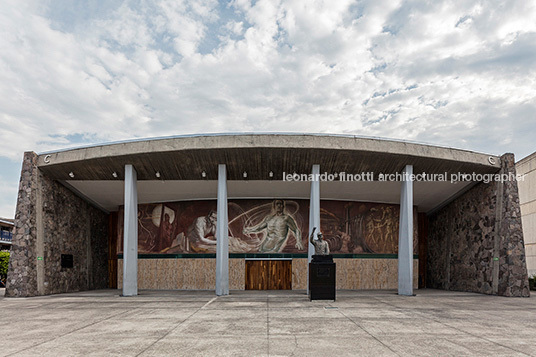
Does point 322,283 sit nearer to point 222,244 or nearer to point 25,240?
point 222,244

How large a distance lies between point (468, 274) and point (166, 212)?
17.4 metres

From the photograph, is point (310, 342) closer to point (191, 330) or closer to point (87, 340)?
point (191, 330)

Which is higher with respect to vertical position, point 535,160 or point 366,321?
point 535,160

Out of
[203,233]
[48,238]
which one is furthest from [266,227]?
[48,238]

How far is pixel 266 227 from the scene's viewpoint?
25.3 m

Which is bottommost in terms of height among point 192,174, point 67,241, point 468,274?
point 468,274

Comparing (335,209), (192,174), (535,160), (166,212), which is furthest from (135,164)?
(535,160)

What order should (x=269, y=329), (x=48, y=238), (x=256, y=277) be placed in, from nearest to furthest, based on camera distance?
(x=269, y=329)
(x=48, y=238)
(x=256, y=277)

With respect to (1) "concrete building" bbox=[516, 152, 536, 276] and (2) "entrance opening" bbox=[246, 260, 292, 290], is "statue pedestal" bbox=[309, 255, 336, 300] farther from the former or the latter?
(1) "concrete building" bbox=[516, 152, 536, 276]

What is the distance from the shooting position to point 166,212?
25781 millimetres

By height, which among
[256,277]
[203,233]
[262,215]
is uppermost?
[262,215]

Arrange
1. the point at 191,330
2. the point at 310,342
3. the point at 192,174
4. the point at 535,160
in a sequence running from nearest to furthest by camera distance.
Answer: the point at 310,342 → the point at 191,330 → the point at 192,174 → the point at 535,160

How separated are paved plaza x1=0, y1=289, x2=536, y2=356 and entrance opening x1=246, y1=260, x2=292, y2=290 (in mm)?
9648

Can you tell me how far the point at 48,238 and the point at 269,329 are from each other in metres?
15.5
